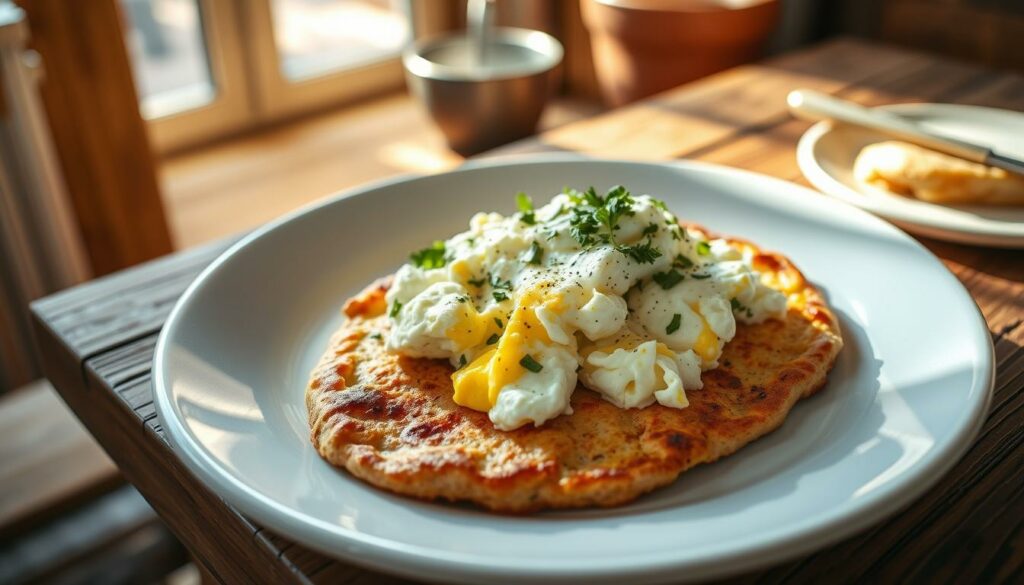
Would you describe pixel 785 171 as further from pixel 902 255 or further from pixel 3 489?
pixel 3 489

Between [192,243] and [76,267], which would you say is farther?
[192,243]

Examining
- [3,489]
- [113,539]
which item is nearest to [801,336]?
[3,489]

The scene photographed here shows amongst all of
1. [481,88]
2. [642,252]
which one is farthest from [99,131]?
[642,252]

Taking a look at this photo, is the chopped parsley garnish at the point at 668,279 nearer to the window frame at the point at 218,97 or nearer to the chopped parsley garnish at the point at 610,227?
the chopped parsley garnish at the point at 610,227

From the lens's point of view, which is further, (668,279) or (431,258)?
(431,258)

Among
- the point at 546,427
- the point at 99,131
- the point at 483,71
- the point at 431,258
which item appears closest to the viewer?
the point at 546,427

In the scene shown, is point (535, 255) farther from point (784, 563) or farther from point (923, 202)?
point (923, 202)
